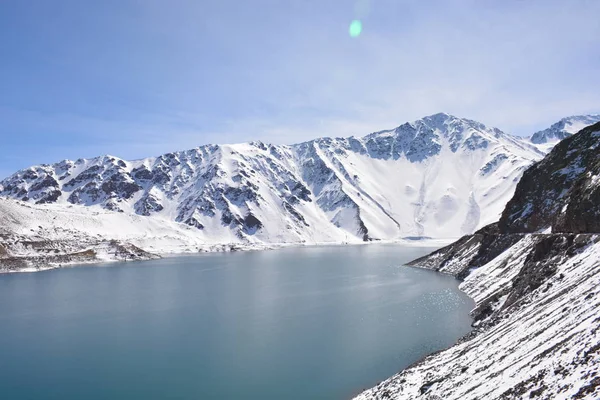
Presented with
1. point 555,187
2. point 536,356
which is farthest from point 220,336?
point 555,187

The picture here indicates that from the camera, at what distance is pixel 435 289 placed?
91688 millimetres

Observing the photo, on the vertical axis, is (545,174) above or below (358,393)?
above

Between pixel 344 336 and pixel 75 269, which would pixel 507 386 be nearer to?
pixel 344 336

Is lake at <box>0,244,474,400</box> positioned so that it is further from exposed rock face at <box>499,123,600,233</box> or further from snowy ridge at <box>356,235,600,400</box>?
exposed rock face at <box>499,123,600,233</box>

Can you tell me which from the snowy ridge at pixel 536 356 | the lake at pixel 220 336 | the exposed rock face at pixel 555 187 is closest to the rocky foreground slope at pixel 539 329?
the snowy ridge at pixel 536 356

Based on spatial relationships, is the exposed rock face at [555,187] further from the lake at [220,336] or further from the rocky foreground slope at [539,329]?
the lake at [220,336]

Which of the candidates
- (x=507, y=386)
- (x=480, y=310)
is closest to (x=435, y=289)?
(x=480, y=310)

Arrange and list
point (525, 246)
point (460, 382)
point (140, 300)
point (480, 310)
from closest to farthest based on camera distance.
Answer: point (460, 382) → point (480, 310) → point (525, 246) → point (140, 300)

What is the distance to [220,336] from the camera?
57375mm

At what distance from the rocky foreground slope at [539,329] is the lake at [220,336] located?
6699 millimetres

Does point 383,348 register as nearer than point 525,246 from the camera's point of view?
Yes

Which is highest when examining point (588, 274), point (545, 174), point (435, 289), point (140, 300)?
point (545, 174)

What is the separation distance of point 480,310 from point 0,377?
61.3 m

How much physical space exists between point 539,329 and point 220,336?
40.4 meters
